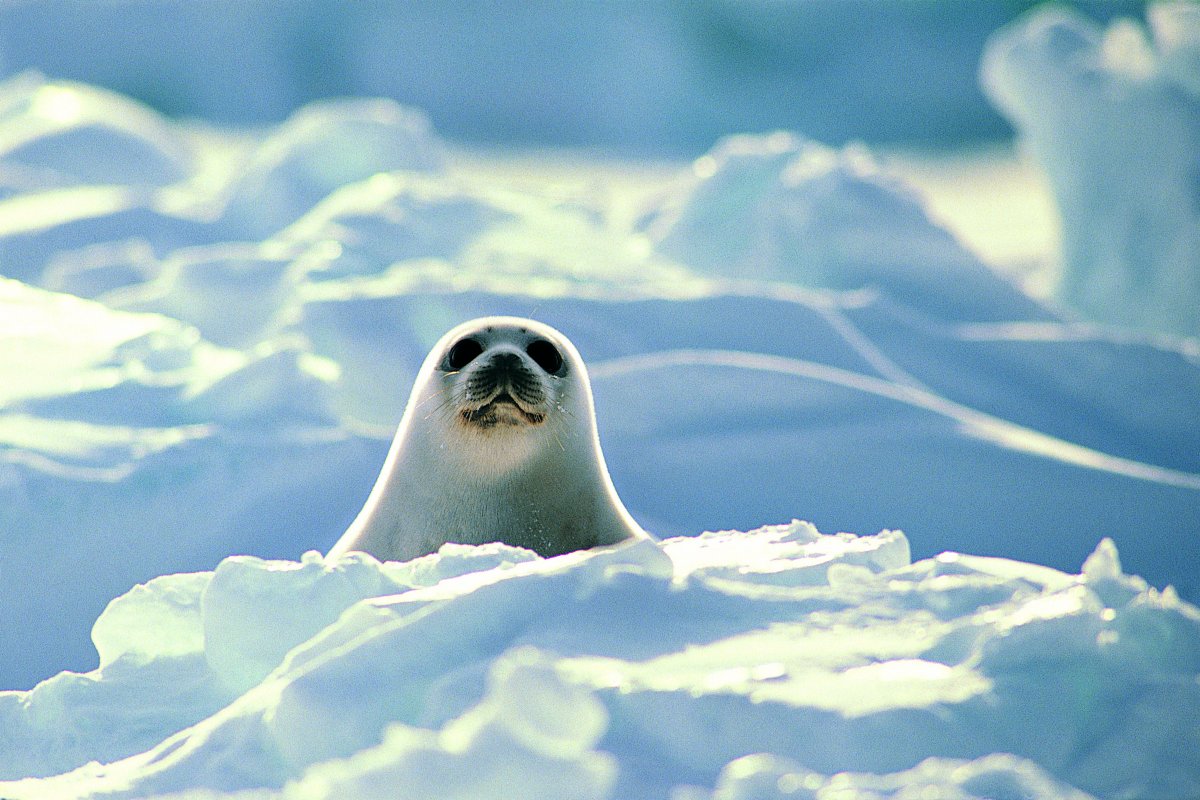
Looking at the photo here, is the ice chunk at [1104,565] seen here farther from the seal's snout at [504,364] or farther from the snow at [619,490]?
the seal's snout at [504,364]

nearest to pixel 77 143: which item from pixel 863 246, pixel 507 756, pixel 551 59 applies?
pixel 863 246

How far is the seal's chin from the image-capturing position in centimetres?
294

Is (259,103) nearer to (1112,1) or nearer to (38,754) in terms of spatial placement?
(1112,1)

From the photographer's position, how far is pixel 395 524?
3.04 meters

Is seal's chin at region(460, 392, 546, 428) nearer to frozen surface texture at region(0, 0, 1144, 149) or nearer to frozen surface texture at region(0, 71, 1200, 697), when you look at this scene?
frozen surface texture at region(0, 71, 1200, 697)

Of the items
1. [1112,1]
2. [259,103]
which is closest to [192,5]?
[259,103]

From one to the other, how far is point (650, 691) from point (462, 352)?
1549 mm

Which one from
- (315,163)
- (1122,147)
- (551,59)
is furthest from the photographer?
(551,59)

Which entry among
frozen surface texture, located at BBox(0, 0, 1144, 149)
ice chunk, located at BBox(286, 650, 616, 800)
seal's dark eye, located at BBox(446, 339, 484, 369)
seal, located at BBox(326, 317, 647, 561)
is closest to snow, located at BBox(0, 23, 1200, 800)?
ice chunk, located at BBox(286, 650, 616, 800)

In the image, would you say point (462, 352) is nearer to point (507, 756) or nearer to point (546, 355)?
point (546, 355)

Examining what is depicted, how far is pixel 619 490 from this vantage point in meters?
4.20

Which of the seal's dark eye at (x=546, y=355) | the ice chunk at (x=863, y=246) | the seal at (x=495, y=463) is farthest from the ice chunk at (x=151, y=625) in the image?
the ice chunk at (x=863, y=246)

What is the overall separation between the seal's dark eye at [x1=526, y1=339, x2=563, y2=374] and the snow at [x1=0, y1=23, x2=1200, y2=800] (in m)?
0.63

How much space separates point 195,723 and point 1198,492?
133 inches
